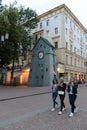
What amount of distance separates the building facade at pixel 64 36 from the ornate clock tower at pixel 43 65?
13.3 feet

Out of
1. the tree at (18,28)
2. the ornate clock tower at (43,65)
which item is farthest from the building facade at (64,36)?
the tree at (18,28)

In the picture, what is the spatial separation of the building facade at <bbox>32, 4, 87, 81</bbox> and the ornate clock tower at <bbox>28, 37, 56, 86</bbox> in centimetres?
404

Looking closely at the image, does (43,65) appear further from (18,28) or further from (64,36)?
(64,36)

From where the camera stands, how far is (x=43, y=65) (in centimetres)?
3781

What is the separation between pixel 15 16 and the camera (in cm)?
3209

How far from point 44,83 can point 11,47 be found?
29.0 feet

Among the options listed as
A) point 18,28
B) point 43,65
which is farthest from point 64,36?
point 18,28

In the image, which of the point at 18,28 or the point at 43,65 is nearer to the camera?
the point at 18,28

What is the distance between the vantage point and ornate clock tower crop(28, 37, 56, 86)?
36641mm

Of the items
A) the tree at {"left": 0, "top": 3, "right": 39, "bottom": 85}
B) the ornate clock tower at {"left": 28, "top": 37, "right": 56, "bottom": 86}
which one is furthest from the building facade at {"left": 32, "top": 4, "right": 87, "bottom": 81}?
the tree at {"left": 0, "top": 3, "right": 39, "bottom": 85}

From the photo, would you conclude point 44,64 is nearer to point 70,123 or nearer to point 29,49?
point 29,49

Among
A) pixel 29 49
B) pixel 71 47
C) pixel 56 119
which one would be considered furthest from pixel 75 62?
pixel 56 119

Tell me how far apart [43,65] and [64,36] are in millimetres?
9576

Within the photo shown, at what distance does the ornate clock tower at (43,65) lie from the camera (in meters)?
36.6
